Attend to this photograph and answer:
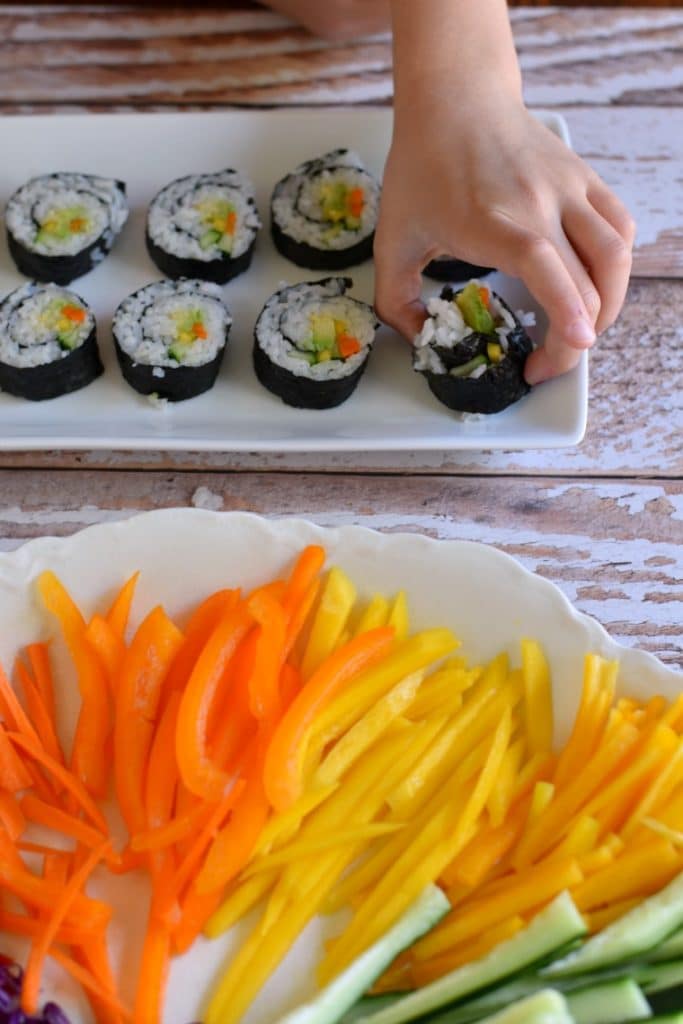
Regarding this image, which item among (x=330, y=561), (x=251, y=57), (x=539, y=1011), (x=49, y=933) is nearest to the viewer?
(x=539, y=1011)

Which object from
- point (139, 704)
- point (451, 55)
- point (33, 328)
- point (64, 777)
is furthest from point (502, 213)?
point (64, 777)

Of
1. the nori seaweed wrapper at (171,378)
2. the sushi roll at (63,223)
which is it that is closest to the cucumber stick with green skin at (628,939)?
the nori seaweed wrapper at (171,378)

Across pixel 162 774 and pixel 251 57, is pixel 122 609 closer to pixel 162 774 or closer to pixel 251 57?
pixel 162 774

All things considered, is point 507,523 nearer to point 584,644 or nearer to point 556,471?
point 556,471

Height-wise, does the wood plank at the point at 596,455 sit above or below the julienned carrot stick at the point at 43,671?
above

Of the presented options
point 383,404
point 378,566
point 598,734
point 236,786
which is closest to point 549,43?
point 383,404

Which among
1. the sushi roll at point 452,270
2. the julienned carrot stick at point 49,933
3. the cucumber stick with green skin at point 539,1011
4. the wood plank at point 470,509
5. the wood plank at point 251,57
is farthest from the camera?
the wood plank at point 251,57

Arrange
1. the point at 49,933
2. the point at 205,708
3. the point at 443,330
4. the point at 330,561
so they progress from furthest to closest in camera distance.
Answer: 1. the point at 443,330
2. the point at 330,561
3. the point at 205,708
4. the point at 49,933

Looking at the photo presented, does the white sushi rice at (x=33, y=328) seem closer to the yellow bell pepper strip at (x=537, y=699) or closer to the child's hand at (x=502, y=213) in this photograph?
the child's hand at (x=502, y=213)
